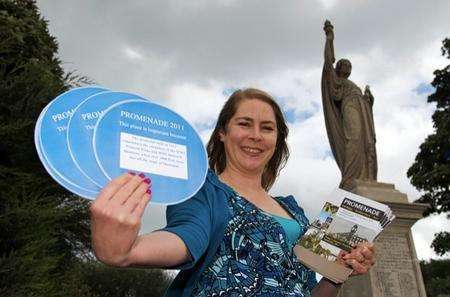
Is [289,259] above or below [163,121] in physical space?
below

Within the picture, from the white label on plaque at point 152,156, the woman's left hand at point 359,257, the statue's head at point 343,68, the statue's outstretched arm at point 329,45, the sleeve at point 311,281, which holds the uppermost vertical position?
the statue's outstretched arm at point 329,45

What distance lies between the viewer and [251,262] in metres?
1.74

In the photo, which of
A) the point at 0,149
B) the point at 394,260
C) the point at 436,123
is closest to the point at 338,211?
the point at 394,260

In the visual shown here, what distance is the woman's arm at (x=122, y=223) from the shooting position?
4.17 ft

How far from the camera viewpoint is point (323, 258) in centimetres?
206

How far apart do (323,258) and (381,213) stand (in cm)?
34

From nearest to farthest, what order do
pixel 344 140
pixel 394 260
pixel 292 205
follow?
pixel 292 205, pixel 394 260, pixel 344 140

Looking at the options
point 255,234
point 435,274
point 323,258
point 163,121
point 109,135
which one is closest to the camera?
point 109,135

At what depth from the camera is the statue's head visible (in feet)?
37.4

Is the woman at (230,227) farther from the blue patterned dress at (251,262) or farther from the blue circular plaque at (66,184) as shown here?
the blue circular plaque at (66,184)

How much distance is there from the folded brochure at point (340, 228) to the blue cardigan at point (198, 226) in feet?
1.41

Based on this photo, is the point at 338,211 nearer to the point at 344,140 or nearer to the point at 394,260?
the point at 394,260

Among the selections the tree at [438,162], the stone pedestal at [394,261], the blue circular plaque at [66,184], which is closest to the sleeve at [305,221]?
the blue circular plaque at [66,184]

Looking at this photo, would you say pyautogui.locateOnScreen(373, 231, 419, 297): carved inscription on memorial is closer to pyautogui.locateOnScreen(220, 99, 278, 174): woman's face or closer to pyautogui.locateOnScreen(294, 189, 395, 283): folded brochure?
pyautogui.locateOnScreen(294, 189, 395, 283): folded brochure
